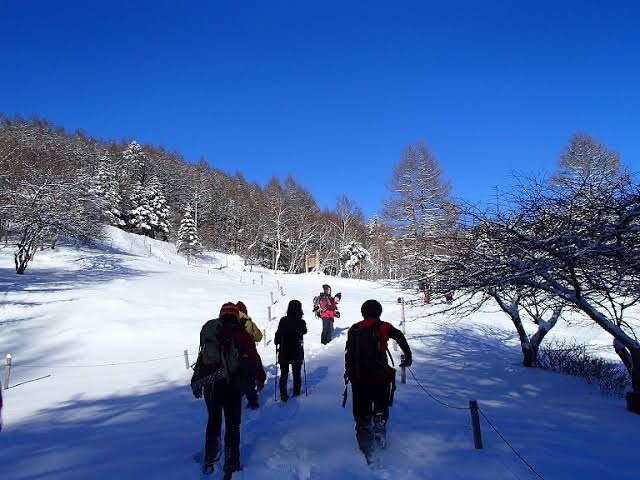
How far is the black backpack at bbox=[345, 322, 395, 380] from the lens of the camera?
4.64 metres

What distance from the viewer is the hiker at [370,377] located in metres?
4.65

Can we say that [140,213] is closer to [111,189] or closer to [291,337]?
[111,189]

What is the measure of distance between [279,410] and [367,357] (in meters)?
2.90

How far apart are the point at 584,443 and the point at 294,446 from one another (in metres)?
3.76

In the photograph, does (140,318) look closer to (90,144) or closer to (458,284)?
(458,284)

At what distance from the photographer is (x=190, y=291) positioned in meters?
23.7

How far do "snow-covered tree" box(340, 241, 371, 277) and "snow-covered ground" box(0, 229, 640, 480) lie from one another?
99.6ft

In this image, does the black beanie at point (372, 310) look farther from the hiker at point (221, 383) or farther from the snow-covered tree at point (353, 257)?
the snow-covered tree at point (353, 257)

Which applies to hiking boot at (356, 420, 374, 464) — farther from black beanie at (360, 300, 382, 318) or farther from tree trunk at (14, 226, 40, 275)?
tree trunk at (14, 226, 40, 275)

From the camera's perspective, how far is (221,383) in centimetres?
449

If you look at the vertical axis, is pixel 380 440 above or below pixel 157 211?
below

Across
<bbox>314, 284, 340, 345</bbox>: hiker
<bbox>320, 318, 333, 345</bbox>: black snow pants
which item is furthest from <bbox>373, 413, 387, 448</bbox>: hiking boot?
<bbox>320, 318, 333, 345</bbox>: black snow pants

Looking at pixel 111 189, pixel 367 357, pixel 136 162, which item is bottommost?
pixel 367 357

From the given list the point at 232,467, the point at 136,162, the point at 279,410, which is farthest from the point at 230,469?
the point at 136,162
